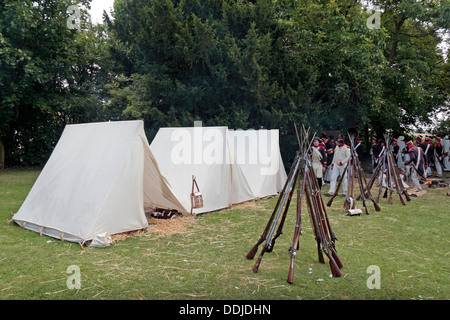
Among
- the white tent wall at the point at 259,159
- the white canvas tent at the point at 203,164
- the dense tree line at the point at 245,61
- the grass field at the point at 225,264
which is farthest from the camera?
the dense tree line at the point at 245,61

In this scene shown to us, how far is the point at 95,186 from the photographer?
20.3ft

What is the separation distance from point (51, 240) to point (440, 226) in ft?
24.9

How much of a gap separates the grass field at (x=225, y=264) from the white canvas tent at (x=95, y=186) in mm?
335

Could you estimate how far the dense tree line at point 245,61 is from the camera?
524 inches

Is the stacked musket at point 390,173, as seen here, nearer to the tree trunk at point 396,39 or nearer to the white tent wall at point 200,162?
the white tent wall at point 200,162

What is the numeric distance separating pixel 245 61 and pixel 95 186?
8534mm

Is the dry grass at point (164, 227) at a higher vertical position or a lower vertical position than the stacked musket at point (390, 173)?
lower

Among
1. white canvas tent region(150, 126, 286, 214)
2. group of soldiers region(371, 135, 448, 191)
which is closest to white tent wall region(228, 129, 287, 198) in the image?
white canvas tent region(150, 126, 286, 214)

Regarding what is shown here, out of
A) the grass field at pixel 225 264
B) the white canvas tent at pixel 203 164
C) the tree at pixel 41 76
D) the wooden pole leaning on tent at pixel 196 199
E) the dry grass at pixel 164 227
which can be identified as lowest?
the grass field at pixel 225 264

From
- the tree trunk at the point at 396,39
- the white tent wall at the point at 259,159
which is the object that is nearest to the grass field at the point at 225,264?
the white tent wall at the point at 259,159

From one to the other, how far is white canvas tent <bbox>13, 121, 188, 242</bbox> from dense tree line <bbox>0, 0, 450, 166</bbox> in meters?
6.35

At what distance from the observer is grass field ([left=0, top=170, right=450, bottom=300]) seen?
3.92 m

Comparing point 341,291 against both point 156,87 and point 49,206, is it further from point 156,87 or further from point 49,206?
point 156,87

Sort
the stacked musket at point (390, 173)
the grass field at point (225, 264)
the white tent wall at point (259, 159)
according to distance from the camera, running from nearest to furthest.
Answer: the grass field at point (225, 264) < the stacked musket at point (390, 173) < the white tent wall at point (259, 159)
